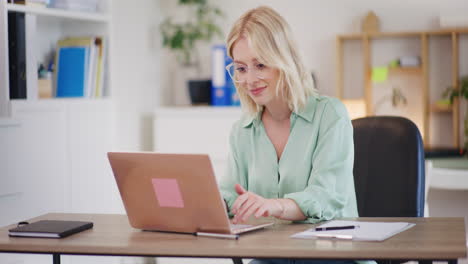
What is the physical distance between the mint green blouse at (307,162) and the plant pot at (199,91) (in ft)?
6.80

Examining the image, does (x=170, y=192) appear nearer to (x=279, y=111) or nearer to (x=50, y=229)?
(x=50, y=229)

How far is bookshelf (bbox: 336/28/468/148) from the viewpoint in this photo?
4.08 metres

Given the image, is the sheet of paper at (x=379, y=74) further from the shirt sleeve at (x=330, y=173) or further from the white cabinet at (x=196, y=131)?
the shirt sleeve at (x=330, y=173)

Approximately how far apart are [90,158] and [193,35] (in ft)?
3.96

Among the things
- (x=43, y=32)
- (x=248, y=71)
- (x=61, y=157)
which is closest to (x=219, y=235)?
(x=248, y=71)

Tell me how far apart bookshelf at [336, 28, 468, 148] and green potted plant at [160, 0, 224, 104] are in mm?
785

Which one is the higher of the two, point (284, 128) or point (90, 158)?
point (284, 128)

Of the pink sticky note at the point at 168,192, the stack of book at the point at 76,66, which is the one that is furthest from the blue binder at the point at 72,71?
the pink sticky note at the point at 168,192

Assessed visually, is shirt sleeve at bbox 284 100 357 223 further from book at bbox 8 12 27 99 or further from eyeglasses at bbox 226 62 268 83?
book at bbox 8 12 27 99

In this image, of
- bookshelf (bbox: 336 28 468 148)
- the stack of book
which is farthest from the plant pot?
the stack of book

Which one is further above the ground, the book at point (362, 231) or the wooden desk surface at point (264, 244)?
the book at point (362, 231)

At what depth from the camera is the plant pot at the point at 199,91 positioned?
4363 mm

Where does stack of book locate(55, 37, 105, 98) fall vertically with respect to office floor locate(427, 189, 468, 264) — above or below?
above

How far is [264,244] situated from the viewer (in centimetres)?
165
